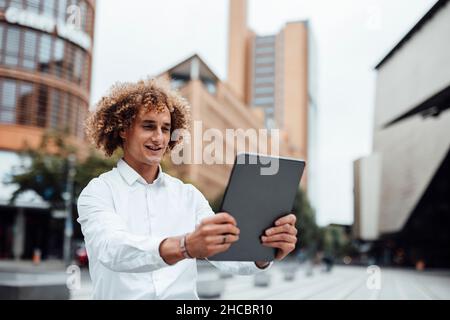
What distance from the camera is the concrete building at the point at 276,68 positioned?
366 inches

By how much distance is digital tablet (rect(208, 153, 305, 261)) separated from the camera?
4.32ft

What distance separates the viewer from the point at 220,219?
1.23 metres

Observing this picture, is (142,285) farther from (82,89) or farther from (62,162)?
(82,89)

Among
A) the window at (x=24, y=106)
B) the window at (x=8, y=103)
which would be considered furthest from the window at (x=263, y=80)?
the window at (x=24, y=106)

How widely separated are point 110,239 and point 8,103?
16.7m

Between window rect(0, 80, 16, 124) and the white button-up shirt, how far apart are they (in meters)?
15.4

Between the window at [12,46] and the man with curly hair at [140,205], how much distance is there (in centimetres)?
1392

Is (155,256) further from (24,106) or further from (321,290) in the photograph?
(24,106)

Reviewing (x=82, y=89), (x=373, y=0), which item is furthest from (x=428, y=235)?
(x=373, y=0)

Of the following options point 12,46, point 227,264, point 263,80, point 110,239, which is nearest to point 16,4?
→ point 12,46

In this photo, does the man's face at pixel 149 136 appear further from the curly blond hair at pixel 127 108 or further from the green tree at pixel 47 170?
the green tree at pixel 47 170

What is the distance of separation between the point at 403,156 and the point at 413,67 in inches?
314

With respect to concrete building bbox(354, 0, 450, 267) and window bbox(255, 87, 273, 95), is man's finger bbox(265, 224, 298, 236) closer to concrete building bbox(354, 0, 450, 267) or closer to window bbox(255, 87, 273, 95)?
window bbox(255, 87, 273, 95)
